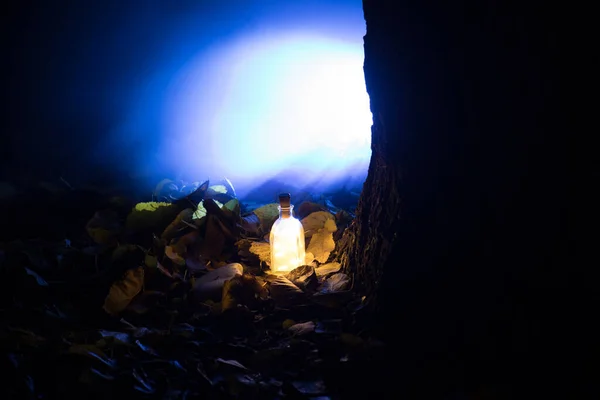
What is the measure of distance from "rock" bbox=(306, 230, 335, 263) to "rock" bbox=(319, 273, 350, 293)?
12.3 inches

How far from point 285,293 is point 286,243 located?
1.46 ft

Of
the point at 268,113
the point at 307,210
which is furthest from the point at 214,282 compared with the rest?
the point at 268,113

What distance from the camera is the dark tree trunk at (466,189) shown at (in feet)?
4.65

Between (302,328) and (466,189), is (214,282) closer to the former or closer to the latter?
(302,328)

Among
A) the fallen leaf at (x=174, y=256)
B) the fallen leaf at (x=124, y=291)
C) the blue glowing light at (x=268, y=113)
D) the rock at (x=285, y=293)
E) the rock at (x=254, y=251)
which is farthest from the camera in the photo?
the blue glowing light at (x=268, y=113)

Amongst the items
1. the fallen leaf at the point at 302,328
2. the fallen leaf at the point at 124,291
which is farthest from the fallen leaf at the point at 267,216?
the fallen leaf at the point at 302,328

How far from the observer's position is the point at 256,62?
4.54 metres

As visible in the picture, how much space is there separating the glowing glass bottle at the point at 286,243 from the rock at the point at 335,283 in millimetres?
308

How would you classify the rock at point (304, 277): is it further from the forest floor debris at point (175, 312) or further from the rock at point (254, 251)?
the rock at point (254, 251)

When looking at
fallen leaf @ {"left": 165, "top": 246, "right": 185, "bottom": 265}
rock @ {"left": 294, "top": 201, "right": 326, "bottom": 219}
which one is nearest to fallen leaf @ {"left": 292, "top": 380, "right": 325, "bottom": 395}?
fallen leaf @ {"left": 165, "top": 246, "right": 185, "bottom": 265}

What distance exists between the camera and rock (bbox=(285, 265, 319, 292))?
81.4 inches

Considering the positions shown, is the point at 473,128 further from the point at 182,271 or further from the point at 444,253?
the point at 182,271

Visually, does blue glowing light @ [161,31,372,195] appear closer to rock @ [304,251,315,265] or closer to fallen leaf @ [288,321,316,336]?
rock @ [304,251,315,265]

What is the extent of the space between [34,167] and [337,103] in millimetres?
3017
